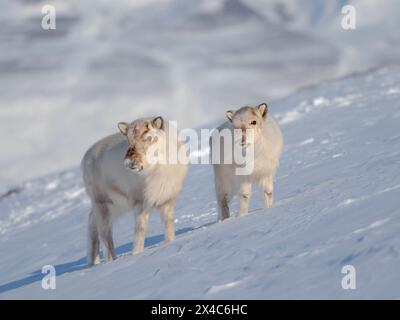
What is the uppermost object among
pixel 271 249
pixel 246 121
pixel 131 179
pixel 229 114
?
pixel 229 114

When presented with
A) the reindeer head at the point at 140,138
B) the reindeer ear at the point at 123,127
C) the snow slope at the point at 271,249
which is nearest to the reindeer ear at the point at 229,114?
the reindeer head at the point at 140,138

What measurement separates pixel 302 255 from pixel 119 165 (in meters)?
3.46

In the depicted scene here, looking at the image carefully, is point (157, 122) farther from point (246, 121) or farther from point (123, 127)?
point (246, 121)

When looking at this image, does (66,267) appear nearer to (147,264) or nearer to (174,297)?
(147,264)

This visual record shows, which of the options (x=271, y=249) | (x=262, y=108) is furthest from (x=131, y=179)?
(x=271, y=249)

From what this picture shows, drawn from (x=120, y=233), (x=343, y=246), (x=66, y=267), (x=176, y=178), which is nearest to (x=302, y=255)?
(x=343, y=246)

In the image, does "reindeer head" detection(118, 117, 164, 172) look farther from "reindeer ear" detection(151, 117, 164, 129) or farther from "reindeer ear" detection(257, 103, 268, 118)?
"reindeer ear" detection(257, 103, 268, 118)

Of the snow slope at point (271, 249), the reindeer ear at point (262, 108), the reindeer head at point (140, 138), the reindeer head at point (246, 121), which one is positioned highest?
the reindeer ear at point (262, 108)

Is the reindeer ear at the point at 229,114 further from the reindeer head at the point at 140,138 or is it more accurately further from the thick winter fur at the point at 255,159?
the reindeer head at the point at 140,138

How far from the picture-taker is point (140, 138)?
998 cm

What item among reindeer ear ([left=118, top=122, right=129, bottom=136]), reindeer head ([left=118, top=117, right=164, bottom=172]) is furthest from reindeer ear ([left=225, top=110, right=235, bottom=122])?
reindeer ear ([left=118, top=122, right=129, bottom=136])

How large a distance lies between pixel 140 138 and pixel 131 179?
2.46 ft

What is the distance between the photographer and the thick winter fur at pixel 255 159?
11008 millimetres

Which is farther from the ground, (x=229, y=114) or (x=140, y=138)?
(x=229, y=114)
